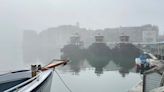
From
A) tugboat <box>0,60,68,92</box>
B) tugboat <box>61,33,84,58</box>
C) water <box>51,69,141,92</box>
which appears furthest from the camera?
tugboat <box>61,33,84,58</box>

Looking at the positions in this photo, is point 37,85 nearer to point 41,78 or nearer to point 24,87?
point 24,87

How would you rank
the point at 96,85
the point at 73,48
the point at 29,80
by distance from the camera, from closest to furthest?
1. the point at 29,80
2. the point at 96,85
3. the point at 73,48

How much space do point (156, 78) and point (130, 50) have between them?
52011 mm

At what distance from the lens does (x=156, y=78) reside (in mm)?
12398

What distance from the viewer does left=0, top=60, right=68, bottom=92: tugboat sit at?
873cm

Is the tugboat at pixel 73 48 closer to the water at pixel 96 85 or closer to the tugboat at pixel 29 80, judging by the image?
the water at pixel 96 85

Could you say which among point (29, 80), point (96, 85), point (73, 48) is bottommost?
point (96, 85)

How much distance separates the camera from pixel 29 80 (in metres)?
9.53

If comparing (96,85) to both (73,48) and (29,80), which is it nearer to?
(29,80)

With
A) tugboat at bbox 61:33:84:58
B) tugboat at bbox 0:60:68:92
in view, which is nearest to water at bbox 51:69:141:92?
tugboat at bbox 0:60:68:92

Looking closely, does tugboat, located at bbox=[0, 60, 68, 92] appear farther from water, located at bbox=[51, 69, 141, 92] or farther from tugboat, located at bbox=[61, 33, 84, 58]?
tugboat, located at bbox=[61, 33, 84, 58]

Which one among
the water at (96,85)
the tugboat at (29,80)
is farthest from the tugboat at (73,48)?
the tugboat at (29,80)

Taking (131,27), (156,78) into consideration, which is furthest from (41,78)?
(131,27)

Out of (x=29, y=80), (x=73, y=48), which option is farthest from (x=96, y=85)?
(x=73, y=48)
